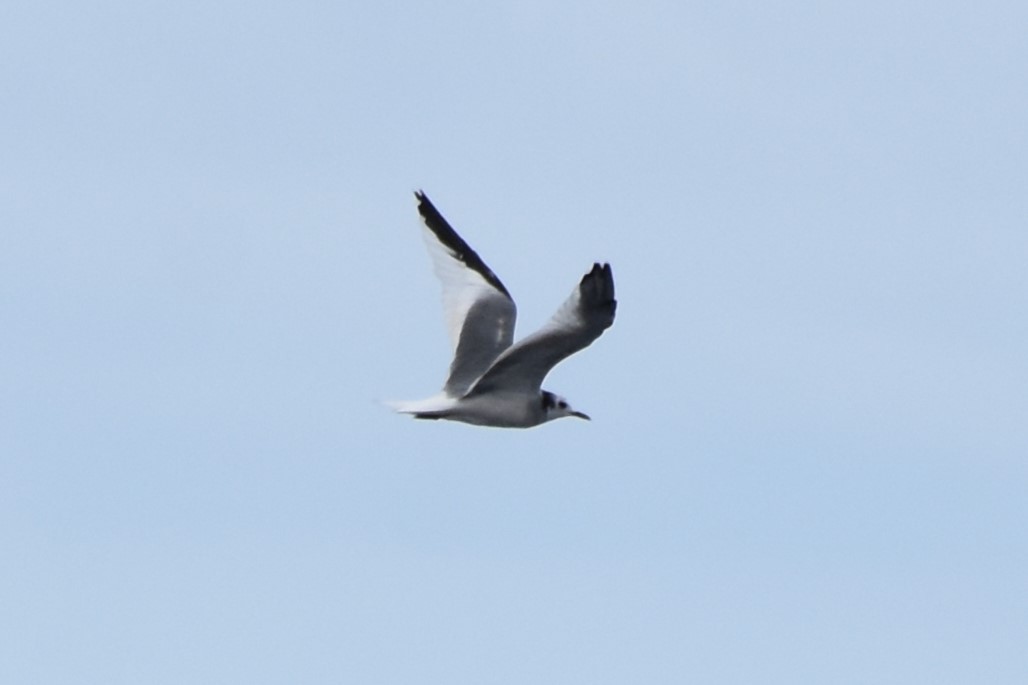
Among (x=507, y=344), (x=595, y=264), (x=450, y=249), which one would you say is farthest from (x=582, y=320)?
(x=450, y=249)

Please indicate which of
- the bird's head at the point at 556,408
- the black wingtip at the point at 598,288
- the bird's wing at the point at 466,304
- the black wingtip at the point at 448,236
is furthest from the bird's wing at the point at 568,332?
the black wingtip at the point at 448,236

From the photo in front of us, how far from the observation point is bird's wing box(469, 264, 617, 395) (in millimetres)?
16812

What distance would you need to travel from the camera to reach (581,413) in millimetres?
19203

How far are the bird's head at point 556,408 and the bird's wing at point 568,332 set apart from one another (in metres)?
0.88

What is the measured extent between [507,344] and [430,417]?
183 centimetres

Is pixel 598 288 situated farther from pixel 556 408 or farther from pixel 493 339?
pixel 493 339

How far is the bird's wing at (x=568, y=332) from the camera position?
55.2 ft

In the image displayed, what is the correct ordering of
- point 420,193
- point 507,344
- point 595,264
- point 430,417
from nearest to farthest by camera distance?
1. point 595,264
2. point 430,417
3. point 507,344
4. point 420,193

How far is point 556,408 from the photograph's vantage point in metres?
19.0

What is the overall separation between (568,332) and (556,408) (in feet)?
6.80

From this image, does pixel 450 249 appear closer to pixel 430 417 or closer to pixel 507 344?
pixel 507 344

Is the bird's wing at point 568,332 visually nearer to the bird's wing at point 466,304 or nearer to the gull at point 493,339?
the gull at point 493,339

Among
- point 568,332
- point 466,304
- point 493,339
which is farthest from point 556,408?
point 568,332

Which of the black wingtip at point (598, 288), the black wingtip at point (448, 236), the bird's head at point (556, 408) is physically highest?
the black wingtip at point (448, 236)
